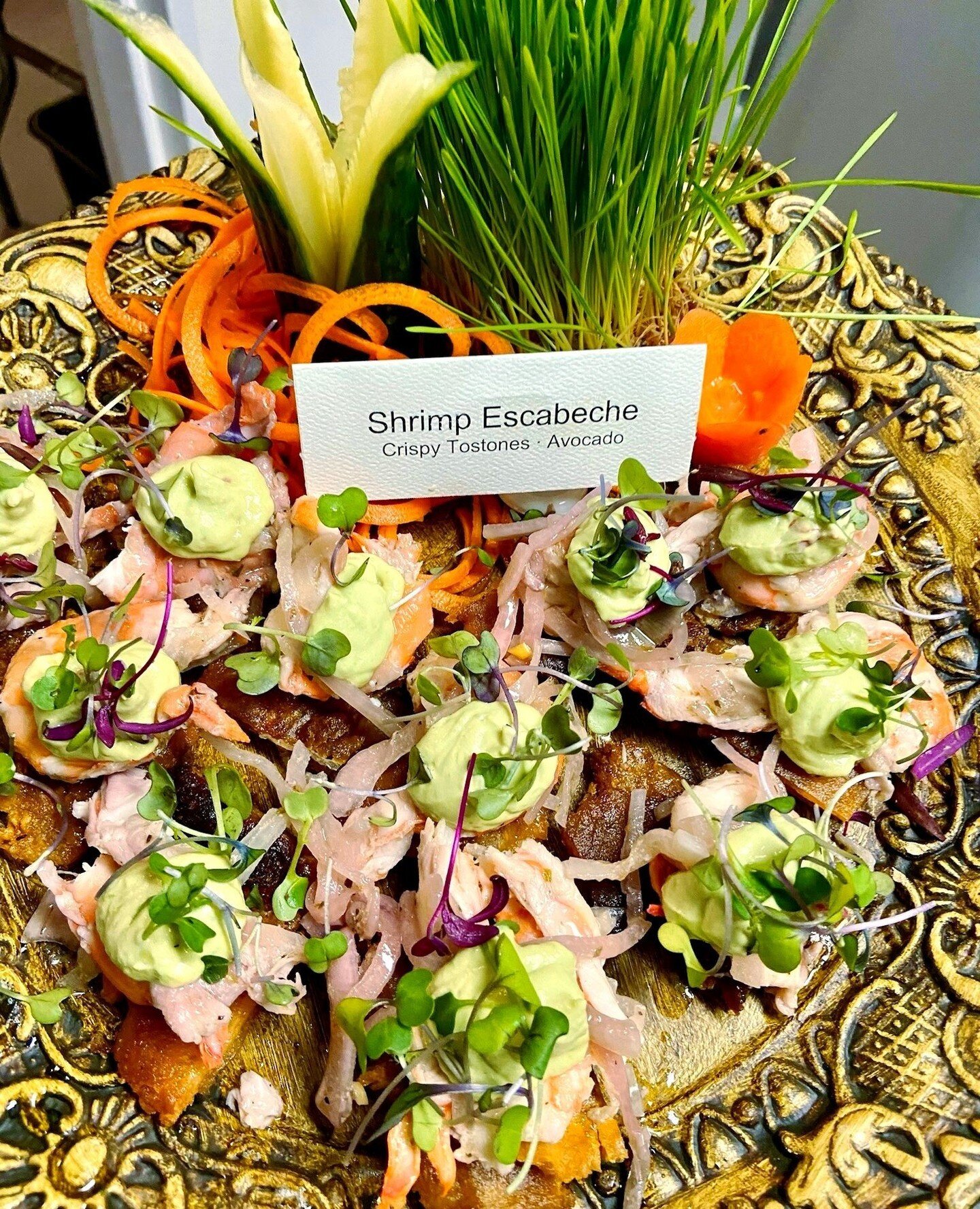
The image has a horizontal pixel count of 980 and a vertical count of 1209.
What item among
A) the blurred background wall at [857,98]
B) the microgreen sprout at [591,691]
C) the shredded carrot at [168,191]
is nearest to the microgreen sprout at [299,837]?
the microgreen sprout at [591,691]

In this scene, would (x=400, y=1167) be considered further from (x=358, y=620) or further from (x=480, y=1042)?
(x=358, y=620)

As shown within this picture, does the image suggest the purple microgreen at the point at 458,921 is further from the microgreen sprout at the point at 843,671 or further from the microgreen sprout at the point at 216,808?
the microgreen sprout at the point at 843,671

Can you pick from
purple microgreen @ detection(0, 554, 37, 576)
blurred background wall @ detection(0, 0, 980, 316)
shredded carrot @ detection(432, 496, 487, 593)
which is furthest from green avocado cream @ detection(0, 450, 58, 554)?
blurred background wall @ detection(0, 0, 980, 316)

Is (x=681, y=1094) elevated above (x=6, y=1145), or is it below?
below

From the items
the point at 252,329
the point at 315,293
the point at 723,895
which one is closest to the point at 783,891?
the point at 723,895

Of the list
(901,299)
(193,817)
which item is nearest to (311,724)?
(193,817)

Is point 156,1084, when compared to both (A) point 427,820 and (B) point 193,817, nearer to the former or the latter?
(B) point 193,817

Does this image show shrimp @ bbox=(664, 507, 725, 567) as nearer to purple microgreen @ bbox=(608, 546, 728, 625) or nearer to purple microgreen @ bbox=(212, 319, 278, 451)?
purple microgreen @ bbox=(608, 546, 728, 625)
